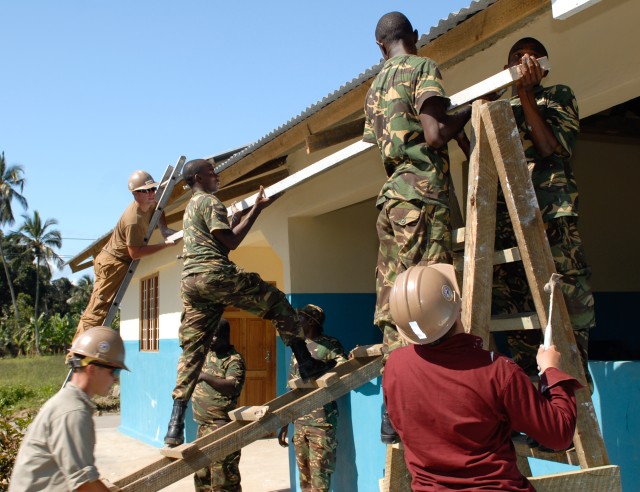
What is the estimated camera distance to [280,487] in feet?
29.8

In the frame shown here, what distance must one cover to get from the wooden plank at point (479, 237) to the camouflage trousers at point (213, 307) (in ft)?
7.53

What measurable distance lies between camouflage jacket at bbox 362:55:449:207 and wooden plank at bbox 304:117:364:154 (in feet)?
6.98

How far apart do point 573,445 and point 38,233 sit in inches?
2279

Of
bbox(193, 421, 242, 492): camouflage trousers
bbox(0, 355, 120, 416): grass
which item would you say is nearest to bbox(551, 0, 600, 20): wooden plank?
bbox(193, 421, 242, 492): camouflage trousers

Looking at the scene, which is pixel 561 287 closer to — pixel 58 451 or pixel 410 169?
pixel 410 169

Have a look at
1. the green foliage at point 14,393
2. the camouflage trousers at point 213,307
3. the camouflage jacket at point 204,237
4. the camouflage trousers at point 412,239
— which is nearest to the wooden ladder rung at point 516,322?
the camouflage trousers at point 412,239

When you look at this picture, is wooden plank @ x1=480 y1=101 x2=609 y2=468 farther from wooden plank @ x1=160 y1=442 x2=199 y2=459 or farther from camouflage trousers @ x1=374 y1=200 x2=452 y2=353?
wooden plank @ x1=160 y1=442 x2=199 y2=459

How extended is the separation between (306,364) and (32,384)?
28227 millimetres

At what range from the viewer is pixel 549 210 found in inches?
139

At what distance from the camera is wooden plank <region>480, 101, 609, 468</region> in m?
2.90

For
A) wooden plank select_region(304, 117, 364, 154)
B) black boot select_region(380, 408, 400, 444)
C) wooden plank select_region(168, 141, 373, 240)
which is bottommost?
black boot select_region(380, 408, 400, 444)

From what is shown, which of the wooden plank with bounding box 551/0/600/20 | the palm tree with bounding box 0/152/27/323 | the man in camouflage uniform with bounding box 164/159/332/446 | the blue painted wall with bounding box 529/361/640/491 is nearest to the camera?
the wooden plank with bounding box 551/0/600/20

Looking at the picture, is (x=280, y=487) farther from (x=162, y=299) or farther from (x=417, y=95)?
(x=417, y=95)

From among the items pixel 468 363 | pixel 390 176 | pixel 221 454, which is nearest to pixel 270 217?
pixel 221 454
